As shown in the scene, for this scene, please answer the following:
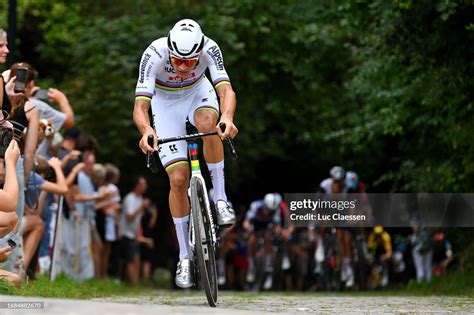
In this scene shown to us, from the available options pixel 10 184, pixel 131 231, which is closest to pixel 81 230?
pixel 131 231

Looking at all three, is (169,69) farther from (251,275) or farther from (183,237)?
(251,275)

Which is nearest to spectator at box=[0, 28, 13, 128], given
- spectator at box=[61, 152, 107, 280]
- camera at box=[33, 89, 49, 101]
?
camera at box=[33, 89, 49, 101]

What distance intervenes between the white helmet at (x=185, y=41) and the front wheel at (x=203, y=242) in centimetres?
101

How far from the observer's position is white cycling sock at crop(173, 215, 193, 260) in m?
10.5

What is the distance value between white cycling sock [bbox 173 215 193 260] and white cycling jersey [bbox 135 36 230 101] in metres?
1.09

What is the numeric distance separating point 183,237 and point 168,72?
1.41 metres

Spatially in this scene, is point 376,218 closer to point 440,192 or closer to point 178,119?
point 440,192

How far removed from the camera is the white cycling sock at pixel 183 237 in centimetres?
1045

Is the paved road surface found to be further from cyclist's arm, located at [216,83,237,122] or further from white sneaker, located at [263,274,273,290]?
white sneaker, located at [263,274,273,290]

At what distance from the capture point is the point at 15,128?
37.6 feet

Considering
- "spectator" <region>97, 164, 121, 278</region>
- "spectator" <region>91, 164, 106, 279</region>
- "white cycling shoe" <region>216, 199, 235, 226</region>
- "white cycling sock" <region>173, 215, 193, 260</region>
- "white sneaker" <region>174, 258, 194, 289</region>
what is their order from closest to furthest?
"white sneaker" <region>174, 258, 194, 289</region> → "white cycling shoe" <region>216, 199, 235, 226</region> → "white cycling sock" <region>173, 215, 193, 260</region> → "spectator" <region>91, 164, 106, 279</region> → "spectator" <region>97, 164, 121, 278</region>

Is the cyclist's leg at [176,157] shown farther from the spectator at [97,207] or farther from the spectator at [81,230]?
the spectator at [97,207]

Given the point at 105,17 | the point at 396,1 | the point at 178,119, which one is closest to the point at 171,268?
the point at 105,17

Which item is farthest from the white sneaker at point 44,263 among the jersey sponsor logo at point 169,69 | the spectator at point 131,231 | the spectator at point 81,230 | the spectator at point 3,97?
the spectator at point 131,231
